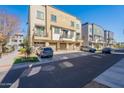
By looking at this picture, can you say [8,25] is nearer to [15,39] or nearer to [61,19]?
[61,19]

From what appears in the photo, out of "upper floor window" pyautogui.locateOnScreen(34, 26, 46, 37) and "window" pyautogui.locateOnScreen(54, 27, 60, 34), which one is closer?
"upper floor window" pyautogui.locateOnScreen(34, 26, 46, 37)

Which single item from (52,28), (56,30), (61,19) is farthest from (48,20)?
(61,19)

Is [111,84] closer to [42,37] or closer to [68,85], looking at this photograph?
[68,85]

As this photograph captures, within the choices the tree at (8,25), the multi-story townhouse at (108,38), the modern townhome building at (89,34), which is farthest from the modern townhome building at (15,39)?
the multi-story townhouse at (108,38)

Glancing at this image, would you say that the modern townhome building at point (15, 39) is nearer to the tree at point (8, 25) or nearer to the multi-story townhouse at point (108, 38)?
the tree at point (8, 25)

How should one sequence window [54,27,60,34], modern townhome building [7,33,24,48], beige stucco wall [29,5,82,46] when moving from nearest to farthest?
1. beige stucco wall [29,5,82,46]
2. window [54,27,60,34]
3. modern townhome building [7,33,24,48]

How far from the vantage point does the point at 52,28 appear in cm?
2836

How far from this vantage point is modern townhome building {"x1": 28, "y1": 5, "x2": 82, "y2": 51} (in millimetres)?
24391

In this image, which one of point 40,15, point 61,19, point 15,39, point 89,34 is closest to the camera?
point 40,15

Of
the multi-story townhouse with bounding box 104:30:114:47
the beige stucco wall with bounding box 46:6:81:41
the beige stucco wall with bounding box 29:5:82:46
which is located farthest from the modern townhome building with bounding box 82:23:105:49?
the multi-story townhouse with bounding box 104:30:114:47

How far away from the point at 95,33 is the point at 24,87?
47.2m

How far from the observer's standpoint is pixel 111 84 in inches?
241

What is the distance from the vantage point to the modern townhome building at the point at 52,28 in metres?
24.4

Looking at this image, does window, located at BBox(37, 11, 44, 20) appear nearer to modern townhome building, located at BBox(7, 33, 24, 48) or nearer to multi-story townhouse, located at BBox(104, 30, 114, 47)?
modern townhome building, located at BBox(7, 33, 24, 48)
